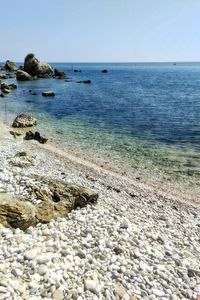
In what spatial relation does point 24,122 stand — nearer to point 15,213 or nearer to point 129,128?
point 129,128

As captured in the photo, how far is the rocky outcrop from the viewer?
998 centimetres

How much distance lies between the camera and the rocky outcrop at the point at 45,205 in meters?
9.98

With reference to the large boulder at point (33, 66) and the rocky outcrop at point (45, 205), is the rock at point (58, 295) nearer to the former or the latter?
the rocky outcrop at point (45, 205)

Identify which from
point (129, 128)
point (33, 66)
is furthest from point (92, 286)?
point (33, 66)

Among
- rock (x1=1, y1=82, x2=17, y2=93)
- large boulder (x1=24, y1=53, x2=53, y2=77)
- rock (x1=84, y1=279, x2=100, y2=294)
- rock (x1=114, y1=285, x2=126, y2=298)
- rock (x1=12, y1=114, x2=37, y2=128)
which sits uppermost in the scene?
large boulder (x1=24, y1=53, x2=53, y2=77)

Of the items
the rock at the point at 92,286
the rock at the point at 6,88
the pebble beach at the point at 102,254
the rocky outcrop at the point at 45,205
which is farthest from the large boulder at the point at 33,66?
the rock at the point at 92,286

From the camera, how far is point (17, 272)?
7770mm

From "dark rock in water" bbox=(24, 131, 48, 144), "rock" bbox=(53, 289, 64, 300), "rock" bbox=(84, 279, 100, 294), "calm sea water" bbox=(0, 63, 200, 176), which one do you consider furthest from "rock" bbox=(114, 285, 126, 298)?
"dark rock in water" bbox=(24, 131, 48, 144)

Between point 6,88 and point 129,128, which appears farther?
point 6,88

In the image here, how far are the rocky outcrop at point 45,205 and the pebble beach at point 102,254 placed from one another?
28cm

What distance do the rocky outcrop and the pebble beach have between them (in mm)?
283

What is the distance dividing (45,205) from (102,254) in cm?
291

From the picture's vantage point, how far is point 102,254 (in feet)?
30.8

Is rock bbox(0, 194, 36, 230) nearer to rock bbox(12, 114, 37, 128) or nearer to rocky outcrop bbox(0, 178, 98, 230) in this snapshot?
rocky outcrop bbox(0, 178, 98, 230)
